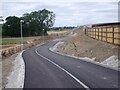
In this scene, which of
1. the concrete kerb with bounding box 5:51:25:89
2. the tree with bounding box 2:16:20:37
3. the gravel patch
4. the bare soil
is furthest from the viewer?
the tree with bounding box 2:16:20:37

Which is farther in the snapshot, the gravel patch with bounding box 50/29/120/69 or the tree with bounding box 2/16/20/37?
the tree with bounding box 2/16/20/37

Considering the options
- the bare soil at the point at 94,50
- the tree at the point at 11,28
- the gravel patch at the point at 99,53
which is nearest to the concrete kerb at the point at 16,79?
the gravel patch at the point at 99,53

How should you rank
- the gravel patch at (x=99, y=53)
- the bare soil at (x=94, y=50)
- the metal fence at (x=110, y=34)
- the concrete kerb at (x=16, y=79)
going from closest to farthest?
the concrete kerb at (x=16, y=79) → the gravel patch at (x=99, y=53) → the bare soil at (x=94, y=50) → the metal fence at (x=110, y=34)

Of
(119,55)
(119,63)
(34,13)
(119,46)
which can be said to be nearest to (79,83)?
(119,63)

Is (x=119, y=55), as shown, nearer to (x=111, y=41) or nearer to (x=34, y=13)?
(x=111, y=41)

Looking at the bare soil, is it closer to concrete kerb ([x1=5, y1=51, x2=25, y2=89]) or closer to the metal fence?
the metal fence

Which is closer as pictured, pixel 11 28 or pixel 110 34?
pixel 110 34

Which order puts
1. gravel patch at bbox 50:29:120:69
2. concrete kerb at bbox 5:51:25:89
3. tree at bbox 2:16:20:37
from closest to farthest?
concrete kerb at bbox 5:51:25:89 → gravel patch at bbox 50:29:120:69 → tree at bbox 2:16:20:37

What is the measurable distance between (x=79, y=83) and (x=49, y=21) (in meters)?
165

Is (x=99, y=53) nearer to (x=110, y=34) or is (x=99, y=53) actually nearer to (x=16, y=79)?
(x=110, y=34)

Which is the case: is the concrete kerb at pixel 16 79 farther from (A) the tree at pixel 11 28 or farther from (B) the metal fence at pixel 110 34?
(A) the tree at pixel 11 28

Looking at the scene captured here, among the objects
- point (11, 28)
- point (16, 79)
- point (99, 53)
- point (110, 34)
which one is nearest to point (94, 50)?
point (110, 34)

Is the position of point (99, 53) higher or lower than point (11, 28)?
lower

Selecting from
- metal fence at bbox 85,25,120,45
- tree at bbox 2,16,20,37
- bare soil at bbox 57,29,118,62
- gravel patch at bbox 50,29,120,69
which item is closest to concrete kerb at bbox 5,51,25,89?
gravel patch at bbox 50,29,120,69
